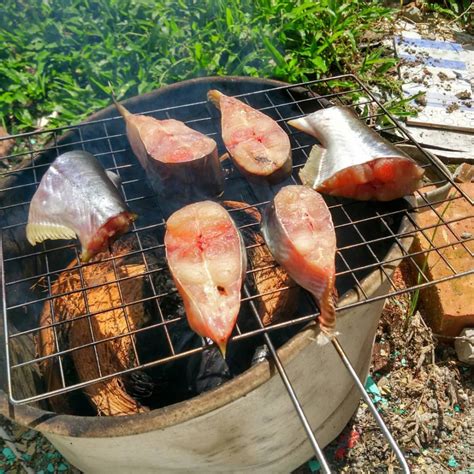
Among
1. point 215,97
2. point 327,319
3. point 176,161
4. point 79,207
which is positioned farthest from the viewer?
point 215,97

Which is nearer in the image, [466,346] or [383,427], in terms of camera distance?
[383,427]

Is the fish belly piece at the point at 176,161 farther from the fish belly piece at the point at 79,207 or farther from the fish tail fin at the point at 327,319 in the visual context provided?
the fish tail fin at the point at 327,319

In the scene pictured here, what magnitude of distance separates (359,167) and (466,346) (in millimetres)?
1847

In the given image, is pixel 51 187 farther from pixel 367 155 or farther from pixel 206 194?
pixel 367 155

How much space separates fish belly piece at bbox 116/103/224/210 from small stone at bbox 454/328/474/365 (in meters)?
2.17

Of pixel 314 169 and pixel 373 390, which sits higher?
pixel 314 169

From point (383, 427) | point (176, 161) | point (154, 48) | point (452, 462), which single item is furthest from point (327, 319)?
point (154, 48)

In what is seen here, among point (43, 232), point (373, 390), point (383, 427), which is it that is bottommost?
point (373, 390)

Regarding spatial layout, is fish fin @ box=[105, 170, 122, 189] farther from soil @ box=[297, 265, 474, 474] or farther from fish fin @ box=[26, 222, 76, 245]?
soil @ box=[297, 265, 474, 474]

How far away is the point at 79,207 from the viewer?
8.64 ft

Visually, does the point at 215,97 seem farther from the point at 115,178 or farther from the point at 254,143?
the point at 115,178

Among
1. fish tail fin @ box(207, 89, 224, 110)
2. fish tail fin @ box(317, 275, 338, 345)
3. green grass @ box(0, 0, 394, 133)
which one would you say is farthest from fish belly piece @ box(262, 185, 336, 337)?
green grass @ box(0, 0, 394, 133)

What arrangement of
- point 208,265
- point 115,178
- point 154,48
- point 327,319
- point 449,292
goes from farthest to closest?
point 154,48 < point 449,292 < point 115,178 < point 208,265 < point 327,319

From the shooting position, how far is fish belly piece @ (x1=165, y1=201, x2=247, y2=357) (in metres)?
2.09
